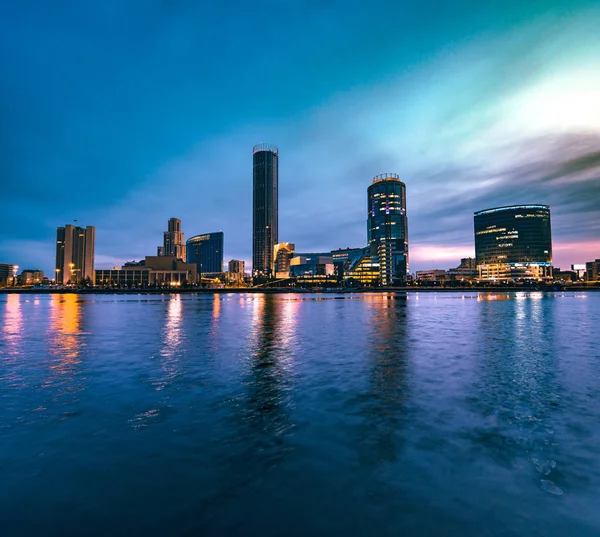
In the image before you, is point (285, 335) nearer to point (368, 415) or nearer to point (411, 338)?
point (411, 338)

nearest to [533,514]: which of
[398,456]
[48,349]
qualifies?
[398,456]

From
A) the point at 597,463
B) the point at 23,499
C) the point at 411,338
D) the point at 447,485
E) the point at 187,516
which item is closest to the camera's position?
the point at 187,516

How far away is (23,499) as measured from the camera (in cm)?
780

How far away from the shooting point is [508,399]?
15.3 meters

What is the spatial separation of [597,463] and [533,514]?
12.7 feet

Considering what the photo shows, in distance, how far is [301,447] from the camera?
34.4ft

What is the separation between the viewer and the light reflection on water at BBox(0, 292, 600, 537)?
7.15 metres

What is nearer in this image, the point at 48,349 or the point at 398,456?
the point at 398,456

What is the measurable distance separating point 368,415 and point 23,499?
405 inches

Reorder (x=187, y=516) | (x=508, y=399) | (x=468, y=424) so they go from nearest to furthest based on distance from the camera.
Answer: (x=187, y=516) → (x=468, y=424) → (x=508, y=399)

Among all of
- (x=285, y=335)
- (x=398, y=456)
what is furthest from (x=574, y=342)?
(x=398, y=456)

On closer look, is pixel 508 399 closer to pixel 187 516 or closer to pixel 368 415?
pixel 368 415

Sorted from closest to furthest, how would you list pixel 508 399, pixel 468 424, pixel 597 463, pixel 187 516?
pixel 187 516 → pixel 597 463 → pixel 468 424 → pixel 508 399

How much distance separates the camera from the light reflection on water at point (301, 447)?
23.5ft
